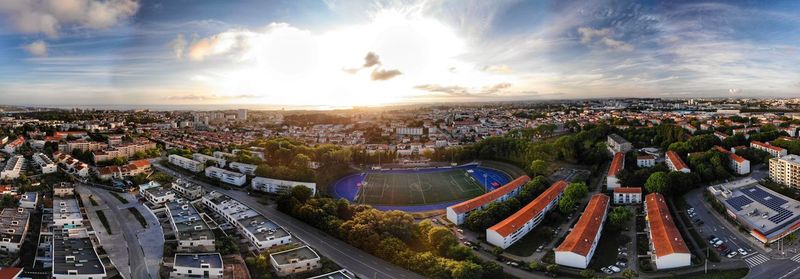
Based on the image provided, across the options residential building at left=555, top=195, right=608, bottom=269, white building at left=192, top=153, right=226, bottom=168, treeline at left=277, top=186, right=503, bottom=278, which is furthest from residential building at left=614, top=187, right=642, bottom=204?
white building at left=192, top=153, right=226, bottom=168

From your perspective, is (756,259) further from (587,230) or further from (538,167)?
(538,167)

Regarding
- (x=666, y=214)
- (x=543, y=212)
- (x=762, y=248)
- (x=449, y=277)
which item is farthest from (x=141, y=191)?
(x=762, y=248)

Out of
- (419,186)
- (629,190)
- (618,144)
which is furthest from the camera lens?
(618,144)

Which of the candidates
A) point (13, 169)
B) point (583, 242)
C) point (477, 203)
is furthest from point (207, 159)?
point (583, 242)

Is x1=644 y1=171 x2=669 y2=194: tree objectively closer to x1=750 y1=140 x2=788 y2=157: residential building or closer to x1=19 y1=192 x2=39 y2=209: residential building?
x1=750 y1=140 x2=788 y2=157: residential building

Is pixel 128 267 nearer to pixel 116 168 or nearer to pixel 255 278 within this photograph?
pixel 255 278

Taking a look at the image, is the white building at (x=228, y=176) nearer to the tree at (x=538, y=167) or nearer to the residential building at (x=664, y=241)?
the tree at (x=538, y=167)

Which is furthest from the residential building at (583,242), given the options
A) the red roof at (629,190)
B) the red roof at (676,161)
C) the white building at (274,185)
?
the white building at (274,185)
